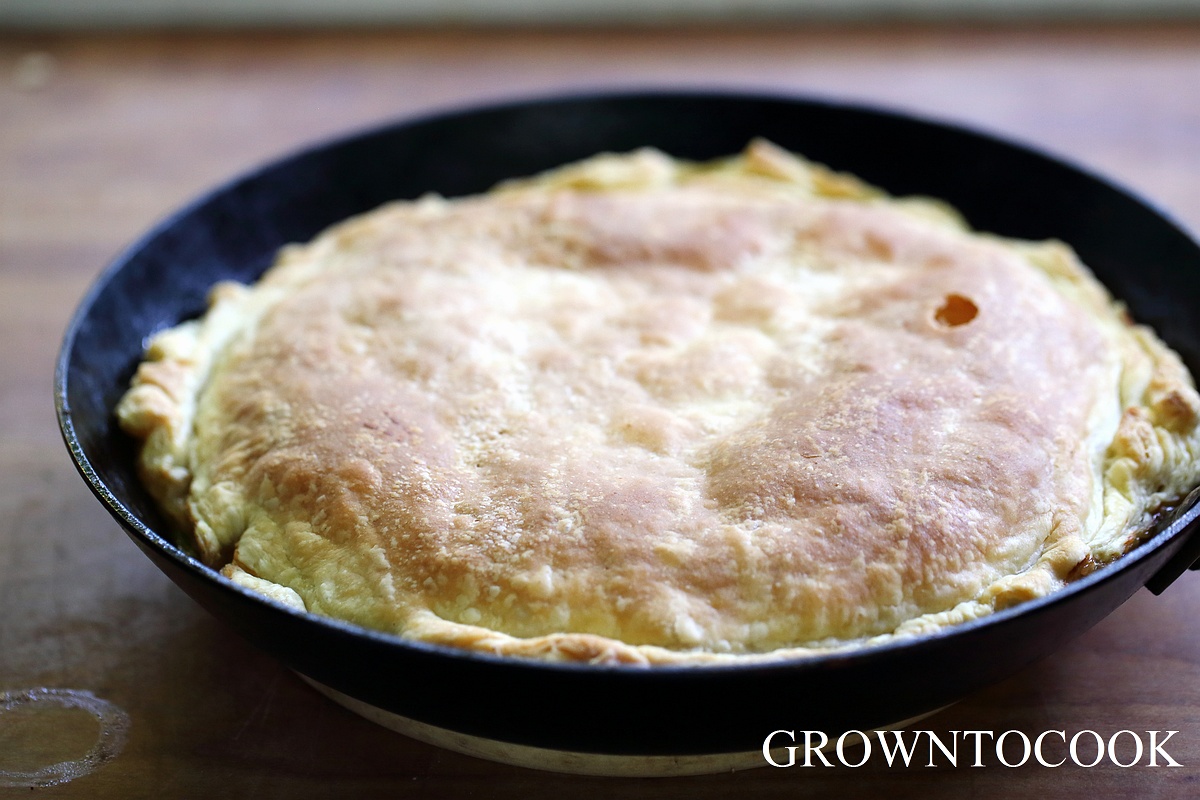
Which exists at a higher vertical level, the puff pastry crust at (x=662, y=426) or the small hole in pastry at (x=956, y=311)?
the small hole in pastry at (x=956, y=311)

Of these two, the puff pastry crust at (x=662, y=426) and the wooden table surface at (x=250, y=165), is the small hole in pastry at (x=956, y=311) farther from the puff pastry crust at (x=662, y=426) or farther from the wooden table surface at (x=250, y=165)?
the wooden table surface at (x=250, y=165)

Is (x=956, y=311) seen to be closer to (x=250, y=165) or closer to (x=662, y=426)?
(x=662, y=426)

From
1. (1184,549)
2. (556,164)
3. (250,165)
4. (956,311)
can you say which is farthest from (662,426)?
(250,165)

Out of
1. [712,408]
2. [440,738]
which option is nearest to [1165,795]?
[712,408]

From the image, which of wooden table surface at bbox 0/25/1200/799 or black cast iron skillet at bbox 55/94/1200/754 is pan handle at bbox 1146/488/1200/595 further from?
wooden table surface at bbox 0/25/1200/799

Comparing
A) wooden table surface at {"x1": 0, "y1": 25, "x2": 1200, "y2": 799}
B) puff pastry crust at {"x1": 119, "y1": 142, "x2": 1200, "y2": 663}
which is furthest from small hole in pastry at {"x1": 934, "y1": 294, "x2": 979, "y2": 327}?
wooden table surface at {"x1": 0, "y1": 25, "x2": 1200, "y2": 799}

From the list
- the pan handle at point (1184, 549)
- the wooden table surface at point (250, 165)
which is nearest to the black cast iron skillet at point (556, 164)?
the pan handle at point (1184, 549)
